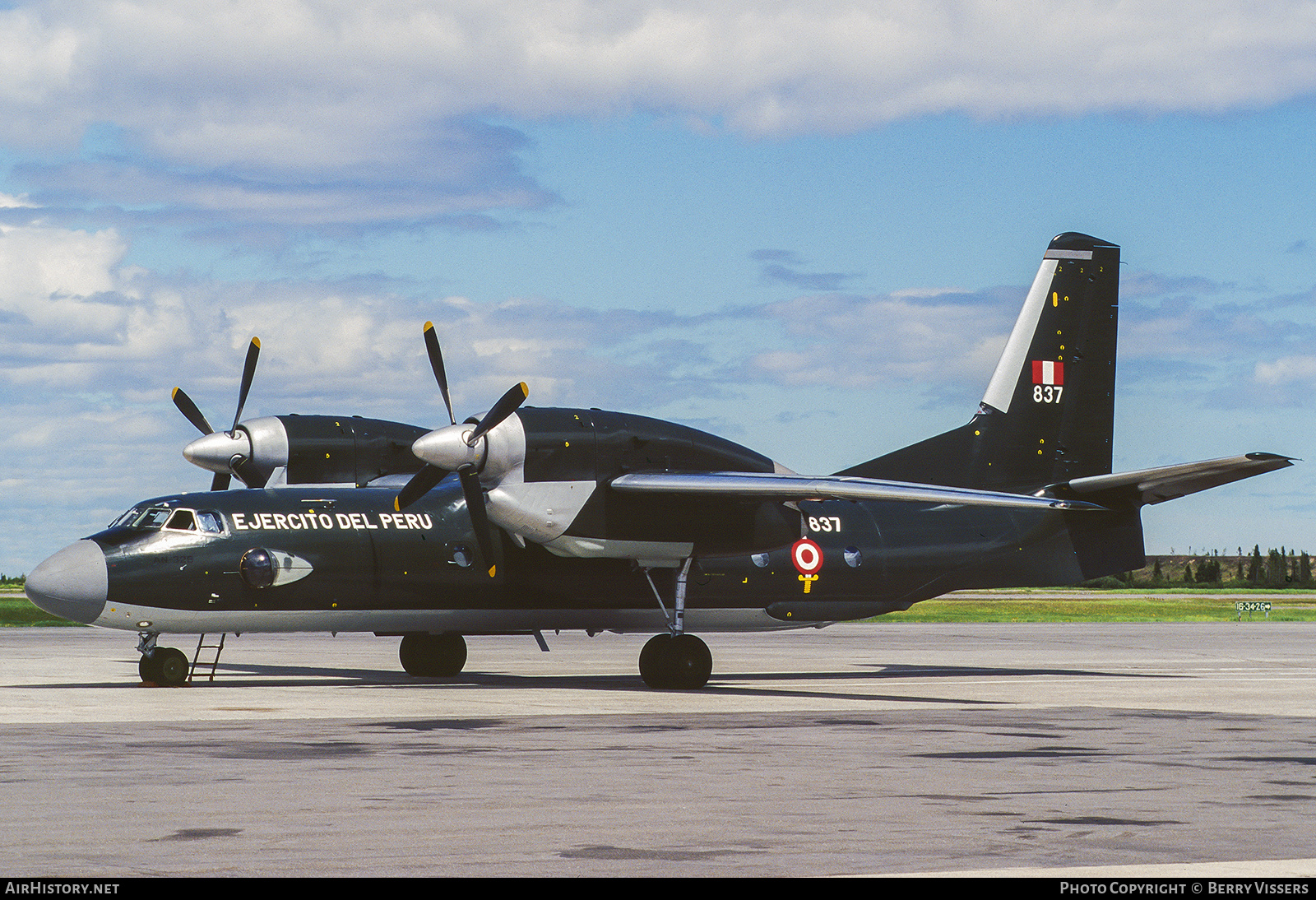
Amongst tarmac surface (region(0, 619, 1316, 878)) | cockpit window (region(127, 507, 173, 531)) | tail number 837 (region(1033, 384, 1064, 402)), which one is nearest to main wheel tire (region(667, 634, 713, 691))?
tarmac surface (region(0, 619, 1316, 878))

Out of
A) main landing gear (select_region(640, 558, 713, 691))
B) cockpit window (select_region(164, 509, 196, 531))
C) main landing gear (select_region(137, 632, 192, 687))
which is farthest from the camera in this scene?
main landing gear (select_region(640, 558, 713, 691))

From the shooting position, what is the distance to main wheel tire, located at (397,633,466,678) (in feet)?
98.0

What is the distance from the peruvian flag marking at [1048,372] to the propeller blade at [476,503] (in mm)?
13624

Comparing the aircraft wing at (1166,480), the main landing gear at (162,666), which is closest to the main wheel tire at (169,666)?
the main landing gear at (162,666)

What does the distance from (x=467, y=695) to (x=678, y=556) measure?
15.6ft

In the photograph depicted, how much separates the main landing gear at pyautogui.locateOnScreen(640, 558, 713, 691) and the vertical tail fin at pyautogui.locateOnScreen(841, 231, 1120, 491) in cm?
814

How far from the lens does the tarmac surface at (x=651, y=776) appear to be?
10.3 m

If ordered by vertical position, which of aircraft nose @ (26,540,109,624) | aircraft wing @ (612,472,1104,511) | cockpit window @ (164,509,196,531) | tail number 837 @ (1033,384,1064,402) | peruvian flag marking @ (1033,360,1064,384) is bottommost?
aircraft nose @ (26,540,109,624)

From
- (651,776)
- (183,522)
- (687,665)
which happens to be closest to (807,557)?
(687,665)

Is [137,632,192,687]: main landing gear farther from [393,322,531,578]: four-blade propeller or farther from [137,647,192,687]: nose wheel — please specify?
[393,322,531,578]: four-blade propeller

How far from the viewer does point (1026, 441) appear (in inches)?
1319

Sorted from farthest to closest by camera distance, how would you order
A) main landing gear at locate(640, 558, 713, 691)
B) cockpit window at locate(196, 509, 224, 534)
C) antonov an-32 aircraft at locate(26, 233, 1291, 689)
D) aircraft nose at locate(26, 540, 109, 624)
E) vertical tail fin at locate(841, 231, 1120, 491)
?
vertical tail fin at locate(841, 231, 1120, 491)
main landing gear at locate(640, 558, 713, 691)
cockpit window at locate(196, 509, 224, 534)
antonov an-32 aircraft at locate(26, 233, 1291, 689)
aircraft nose at locate(26, 540, 109, 624)
